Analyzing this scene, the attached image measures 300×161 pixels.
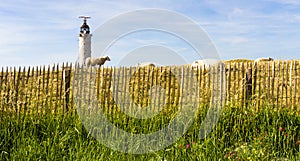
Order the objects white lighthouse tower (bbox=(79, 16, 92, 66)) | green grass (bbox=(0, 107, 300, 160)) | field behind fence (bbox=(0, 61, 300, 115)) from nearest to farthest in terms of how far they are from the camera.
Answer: green grass (bbox=(0, 107, 300, 160)) → field behind fence (bbox=(0, 61, 300, 115)) → white lighthouse tower (bbox=(79, 16, 92, 66))

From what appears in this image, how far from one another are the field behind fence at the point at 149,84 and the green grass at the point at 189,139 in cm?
158

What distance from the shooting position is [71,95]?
8938 millimetres

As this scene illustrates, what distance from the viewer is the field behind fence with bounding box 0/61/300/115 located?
8.34m

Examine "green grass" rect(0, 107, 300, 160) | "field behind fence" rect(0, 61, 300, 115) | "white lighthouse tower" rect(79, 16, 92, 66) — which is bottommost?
"green grass" rect(0, 107, 300, 160)

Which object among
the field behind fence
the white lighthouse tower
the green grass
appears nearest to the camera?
the green grass

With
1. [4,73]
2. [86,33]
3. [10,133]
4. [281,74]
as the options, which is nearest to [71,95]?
[4,73]

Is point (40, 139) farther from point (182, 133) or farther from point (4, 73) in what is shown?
point (4, 73)

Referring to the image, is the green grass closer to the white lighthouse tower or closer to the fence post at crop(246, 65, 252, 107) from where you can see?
the fence post at crop(246, 65, 252, 107)

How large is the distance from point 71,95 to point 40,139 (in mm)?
2535

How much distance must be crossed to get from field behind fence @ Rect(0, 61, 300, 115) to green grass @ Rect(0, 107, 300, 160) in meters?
1.58

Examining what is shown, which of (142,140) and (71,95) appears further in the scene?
(71,95)

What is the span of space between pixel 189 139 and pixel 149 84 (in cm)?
278

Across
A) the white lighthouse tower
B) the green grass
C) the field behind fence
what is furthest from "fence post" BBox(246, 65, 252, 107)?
the white lighthouse tower

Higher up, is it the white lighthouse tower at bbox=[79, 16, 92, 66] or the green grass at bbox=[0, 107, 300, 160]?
the white lighthouse tower at bbox=[79, 16, 92, 66]
